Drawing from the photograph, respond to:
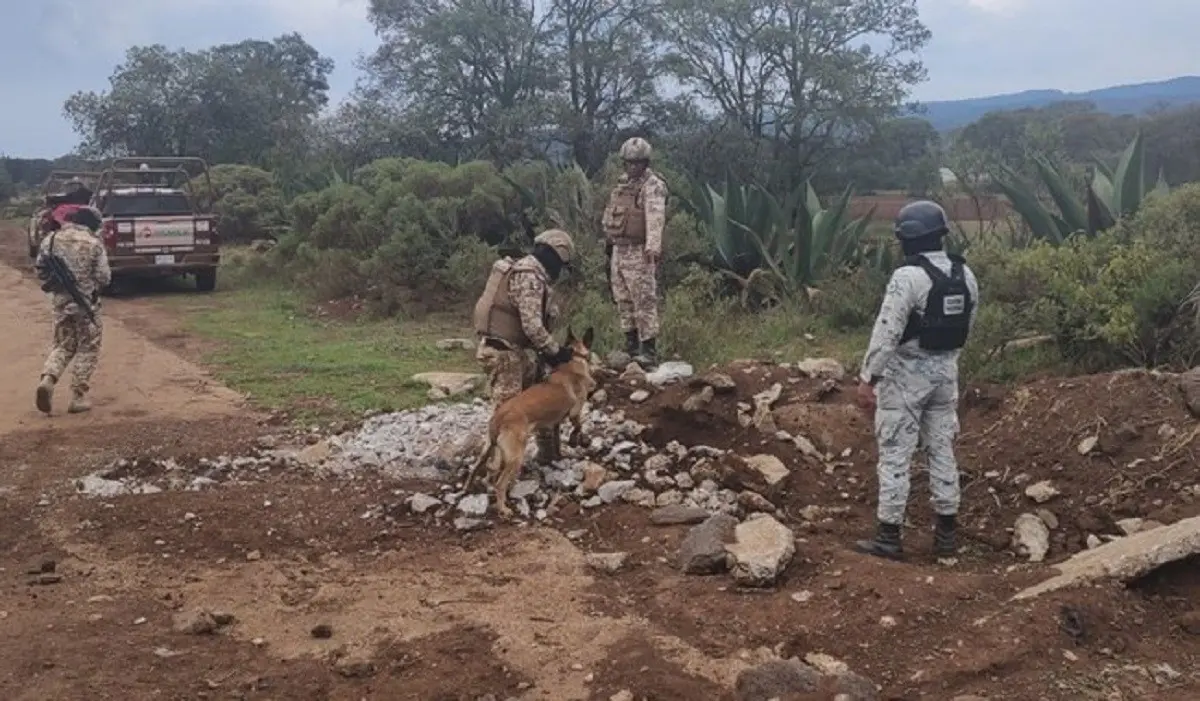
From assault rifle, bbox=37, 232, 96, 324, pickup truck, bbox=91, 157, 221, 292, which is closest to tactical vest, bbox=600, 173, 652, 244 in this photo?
assault rifle, bbox=37, 232, 96, 324

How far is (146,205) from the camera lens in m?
15.9

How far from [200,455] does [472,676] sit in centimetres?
365

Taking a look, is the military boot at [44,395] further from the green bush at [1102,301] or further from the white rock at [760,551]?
the green bush at [1102,301]

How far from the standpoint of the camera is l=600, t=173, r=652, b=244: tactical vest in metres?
8.60

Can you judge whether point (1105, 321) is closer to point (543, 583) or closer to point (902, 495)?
point (902, 495)

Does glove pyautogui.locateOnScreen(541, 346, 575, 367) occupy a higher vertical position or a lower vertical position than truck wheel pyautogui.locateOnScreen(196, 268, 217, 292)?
lower

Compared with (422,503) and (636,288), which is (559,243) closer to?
(422,503)

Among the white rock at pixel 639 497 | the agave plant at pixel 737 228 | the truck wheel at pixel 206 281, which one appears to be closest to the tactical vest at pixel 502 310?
the white rock at pixel 639 497

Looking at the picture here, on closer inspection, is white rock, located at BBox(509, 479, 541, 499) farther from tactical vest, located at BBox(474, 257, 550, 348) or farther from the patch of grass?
the patch of grass

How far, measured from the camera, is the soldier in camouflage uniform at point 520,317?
239 inches

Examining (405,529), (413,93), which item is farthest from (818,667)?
(413,93)

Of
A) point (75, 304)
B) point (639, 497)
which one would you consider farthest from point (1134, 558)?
point (75, 304)

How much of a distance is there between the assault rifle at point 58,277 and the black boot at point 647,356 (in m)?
4.10

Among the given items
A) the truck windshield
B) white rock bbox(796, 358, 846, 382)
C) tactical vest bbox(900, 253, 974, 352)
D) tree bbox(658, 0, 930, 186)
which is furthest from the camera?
tree bbox(658, 0, 930, 186)
